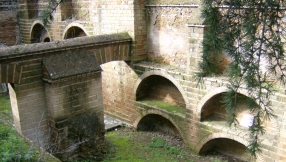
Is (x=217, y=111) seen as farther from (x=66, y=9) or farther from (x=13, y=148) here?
(x=66, y=9)

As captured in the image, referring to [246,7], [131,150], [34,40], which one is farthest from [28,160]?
[34,40]

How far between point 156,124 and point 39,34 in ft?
25.7

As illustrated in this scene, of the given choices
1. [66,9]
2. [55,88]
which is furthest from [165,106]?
[66,9]

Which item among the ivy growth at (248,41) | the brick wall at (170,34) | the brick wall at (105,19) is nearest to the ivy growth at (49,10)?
the brick wall at (105,19)

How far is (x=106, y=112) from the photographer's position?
1008 centimetres

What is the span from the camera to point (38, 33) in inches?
548

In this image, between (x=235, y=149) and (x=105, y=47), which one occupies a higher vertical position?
(x=105, y=47)

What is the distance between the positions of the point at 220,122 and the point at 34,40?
9.98 m

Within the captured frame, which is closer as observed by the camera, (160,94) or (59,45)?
(59,45)

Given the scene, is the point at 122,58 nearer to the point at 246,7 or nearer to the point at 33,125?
the point at 33,125

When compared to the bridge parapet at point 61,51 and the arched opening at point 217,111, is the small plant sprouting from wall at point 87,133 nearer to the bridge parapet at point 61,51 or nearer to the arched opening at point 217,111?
the bridge parapet at point 61,51

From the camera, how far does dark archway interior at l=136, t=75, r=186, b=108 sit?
8383 millimetres

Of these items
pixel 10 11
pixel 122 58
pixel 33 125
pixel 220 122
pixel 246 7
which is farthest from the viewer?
pixel 10 11

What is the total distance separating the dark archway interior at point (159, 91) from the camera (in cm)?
838
